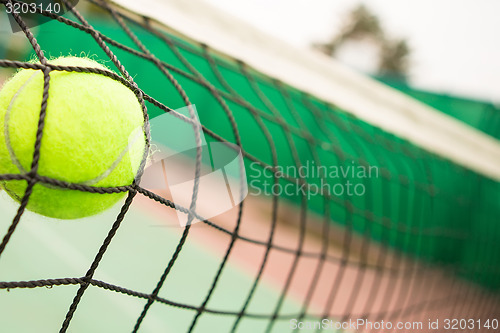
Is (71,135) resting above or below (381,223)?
below

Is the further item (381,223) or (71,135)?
(381,223)

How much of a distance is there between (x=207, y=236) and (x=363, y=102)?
214 cm

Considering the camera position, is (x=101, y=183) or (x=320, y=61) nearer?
(x=101, y=183)

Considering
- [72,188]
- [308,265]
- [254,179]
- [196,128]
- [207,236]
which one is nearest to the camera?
[72,188]

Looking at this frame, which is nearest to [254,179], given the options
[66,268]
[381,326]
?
[381,326]

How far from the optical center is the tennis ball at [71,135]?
26.5 inches

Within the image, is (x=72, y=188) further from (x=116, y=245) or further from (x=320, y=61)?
(x=116, y=245)

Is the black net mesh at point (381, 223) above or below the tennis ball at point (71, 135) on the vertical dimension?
above

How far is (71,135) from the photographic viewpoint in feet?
2.23

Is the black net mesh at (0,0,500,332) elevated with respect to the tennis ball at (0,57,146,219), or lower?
elevated

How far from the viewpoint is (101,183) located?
2.51ft

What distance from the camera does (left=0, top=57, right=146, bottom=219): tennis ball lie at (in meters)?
0.67

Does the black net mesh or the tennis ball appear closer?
the tennis ball

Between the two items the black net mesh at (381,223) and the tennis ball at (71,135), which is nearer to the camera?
the tennis ball at (71,135)
